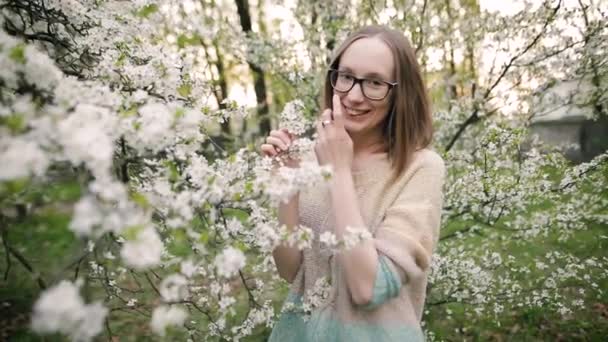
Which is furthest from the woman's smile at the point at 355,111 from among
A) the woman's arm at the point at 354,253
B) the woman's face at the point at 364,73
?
the woman's arm at the point at 354,253

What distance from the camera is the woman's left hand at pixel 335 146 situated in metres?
1.65

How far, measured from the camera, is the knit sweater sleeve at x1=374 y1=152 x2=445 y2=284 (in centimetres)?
165

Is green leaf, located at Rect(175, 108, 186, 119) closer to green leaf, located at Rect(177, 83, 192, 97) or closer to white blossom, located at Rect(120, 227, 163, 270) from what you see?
white blossom, located at Rect(120, 227, 163, 270)

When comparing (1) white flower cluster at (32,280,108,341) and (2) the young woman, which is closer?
(1) white flower cluster at (32,280,108,341)

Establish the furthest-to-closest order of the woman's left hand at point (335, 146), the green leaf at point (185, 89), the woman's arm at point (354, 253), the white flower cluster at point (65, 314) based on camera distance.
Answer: the green leaf at point (185, 89) < the woman's left hand at point (335, 146) < the woman's arm at point (354, 253) < the white flower cluster at point (65, 314)

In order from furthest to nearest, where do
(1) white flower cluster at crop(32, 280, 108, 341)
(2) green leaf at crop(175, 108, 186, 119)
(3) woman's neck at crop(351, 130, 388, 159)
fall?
(3) woman's neck at crop(351, 130, 388, 159), (2) green leaf at crop(175, 108, 186, 119), (1) white flower cluster at crop(32, 280, 108, 341)

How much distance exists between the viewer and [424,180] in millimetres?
1836

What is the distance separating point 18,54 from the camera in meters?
1.07

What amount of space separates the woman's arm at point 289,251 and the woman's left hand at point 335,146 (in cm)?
26

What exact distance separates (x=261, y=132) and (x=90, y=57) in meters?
7.37

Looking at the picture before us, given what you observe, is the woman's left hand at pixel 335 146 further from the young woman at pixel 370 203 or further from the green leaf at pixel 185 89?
the green leaf at pixel 185 89

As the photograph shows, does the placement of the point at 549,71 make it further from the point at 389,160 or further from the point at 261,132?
the point at 261,132

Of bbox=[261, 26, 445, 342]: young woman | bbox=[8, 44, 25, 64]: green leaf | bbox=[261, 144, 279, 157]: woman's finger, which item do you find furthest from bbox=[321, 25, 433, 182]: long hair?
bbox=[8, 44, 25, 64]: green leaf

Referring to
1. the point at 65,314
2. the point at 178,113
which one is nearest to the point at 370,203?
the point at 178,113
